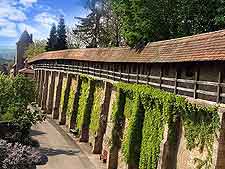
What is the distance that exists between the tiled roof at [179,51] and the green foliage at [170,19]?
10.3 feet

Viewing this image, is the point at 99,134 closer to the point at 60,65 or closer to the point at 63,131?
the point at 63,131

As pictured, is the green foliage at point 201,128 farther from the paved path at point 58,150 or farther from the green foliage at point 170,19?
the green foliage at point 170,19

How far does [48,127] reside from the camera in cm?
4597

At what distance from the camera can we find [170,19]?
36.5m

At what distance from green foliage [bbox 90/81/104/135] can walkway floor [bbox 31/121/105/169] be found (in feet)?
6.92

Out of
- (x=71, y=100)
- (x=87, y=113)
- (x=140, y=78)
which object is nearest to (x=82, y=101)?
(x=87, y=113)

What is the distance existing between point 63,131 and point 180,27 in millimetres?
15662

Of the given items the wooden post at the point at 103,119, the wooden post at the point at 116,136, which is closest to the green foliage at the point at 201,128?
the wooden post at the point at 116,136

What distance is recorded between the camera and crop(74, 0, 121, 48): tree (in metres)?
68.2

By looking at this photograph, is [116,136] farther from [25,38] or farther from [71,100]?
[25,38]

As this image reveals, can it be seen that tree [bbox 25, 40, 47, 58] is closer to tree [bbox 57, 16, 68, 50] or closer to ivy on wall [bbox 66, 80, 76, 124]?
tree [bbox 57, 16, 68, 50]

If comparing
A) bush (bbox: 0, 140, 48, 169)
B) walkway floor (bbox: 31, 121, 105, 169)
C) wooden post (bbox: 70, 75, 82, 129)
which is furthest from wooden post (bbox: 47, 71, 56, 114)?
bush (bbox: 0, 140, 48, 169)

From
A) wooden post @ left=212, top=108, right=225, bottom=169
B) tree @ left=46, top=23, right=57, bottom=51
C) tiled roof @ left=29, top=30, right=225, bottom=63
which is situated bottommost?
wooden post @ left=212, top=108, right=225, bottom=169

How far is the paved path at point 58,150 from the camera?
31.2 meters
